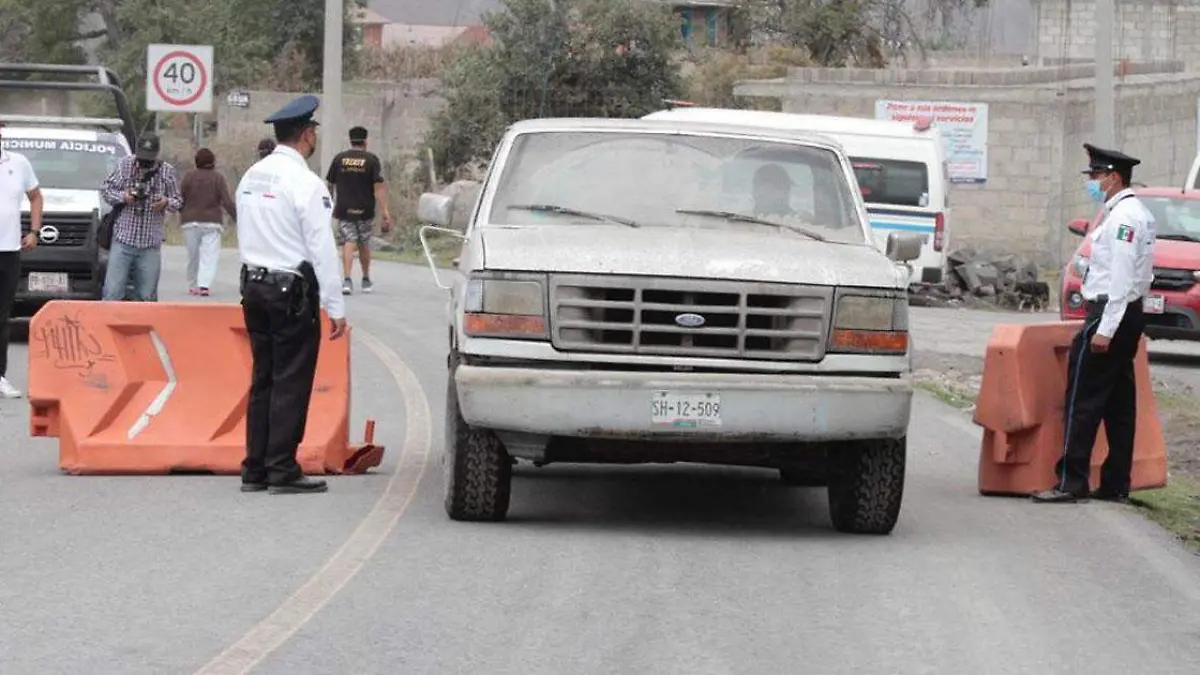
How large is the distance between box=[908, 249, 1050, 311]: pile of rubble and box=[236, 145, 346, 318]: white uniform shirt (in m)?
20.4

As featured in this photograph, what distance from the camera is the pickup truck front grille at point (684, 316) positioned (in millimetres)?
9898

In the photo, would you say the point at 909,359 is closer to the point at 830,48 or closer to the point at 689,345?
the point at 689,345

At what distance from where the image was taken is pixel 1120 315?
11695mm

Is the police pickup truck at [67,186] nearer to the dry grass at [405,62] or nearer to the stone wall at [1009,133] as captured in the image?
the stone wall at [1009,133]

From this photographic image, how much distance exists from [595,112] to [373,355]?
2195 centimetres

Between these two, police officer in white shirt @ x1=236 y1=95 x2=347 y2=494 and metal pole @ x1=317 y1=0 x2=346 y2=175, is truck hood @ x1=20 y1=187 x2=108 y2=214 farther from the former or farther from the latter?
metal pole @ x1=317 y1=0 x2=346 y2=175

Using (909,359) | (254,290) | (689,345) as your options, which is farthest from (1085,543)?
(254,290)

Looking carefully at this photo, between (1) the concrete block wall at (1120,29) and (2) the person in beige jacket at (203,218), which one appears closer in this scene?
(2) the person in beige jacket at (203,218)

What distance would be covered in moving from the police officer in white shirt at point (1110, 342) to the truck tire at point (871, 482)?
1814 mm

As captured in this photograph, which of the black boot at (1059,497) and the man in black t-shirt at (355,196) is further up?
the man in black t-shirt at (355,196)

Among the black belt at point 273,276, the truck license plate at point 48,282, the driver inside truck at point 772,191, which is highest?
the driver inside truck at point 772,191

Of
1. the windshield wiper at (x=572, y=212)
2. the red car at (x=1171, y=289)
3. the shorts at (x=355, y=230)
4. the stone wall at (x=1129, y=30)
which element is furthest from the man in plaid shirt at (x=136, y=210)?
the stone wall at (x=1129, y=30)

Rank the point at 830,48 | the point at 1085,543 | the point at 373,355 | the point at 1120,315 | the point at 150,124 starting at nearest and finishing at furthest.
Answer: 1. the point at 1085,543
2. the point at 1120,315
3. the point at 373,355
4. the point at 830,48
5. the point at 150,124

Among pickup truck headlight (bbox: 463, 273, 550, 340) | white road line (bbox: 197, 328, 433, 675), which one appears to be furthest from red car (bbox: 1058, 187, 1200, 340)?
pickup truck headlight (bbox: 463, 273, 550, 340)
